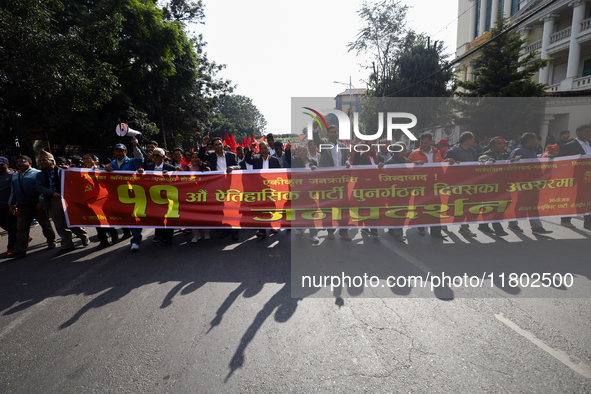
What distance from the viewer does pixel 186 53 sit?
20547 millimetres

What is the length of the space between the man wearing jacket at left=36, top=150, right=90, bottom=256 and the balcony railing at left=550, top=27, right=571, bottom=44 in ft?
96.0

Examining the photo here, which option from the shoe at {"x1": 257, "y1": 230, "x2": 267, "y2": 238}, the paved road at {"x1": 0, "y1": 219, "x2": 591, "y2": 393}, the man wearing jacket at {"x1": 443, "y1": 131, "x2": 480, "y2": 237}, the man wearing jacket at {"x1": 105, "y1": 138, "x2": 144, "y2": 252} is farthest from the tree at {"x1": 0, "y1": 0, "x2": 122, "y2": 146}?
the man wearing jacket at {"x1": 443, "y1": 131, "x2": 480, "y2": 237}

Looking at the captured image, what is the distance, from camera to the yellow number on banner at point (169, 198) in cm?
550

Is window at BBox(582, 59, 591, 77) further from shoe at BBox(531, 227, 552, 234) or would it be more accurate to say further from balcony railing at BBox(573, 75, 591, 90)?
shoe at BBox(531, 227, 552, 234)

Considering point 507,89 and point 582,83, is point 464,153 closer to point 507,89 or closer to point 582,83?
point 507,89

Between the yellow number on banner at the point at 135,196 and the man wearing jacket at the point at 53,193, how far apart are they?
3.41ft

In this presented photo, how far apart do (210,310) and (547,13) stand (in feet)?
98.2

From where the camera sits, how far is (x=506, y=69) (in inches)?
723

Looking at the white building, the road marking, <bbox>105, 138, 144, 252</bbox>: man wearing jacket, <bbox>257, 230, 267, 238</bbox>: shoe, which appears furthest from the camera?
the white building

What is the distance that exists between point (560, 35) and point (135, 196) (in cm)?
2894

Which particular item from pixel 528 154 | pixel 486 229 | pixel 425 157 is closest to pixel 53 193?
pixel 425 157

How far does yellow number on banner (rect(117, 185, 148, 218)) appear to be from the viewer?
5.51 meters

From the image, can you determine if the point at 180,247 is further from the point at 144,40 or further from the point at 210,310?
the point at 144,40

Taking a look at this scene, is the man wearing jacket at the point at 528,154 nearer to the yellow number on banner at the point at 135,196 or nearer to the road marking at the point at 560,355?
the road marking at the point at 560,355
